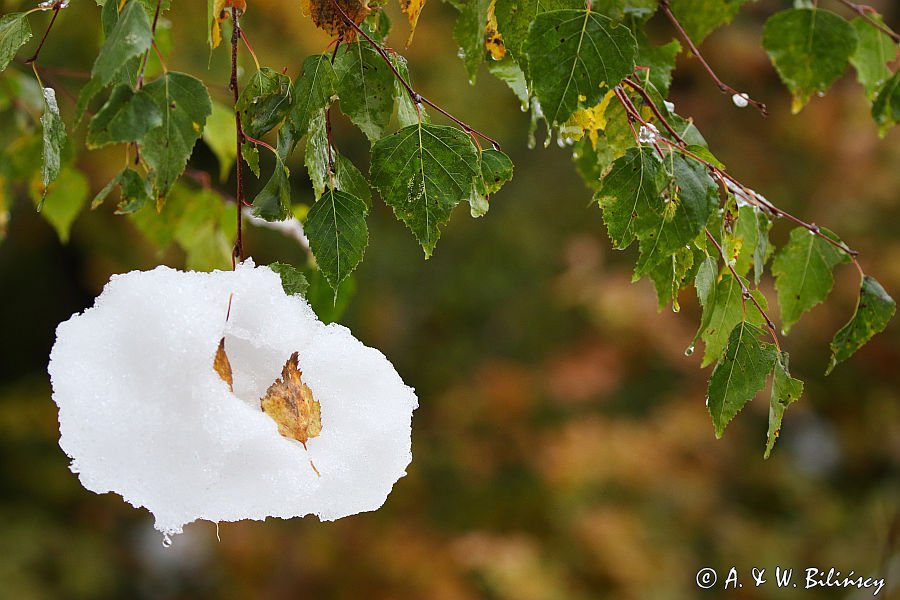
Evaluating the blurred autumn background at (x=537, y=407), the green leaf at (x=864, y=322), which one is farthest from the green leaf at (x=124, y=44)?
the blurred autumn background at (x=537, y=407)

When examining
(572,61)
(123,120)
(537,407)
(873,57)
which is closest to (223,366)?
(123,120)

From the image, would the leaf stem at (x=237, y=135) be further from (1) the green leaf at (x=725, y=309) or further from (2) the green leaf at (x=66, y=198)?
(2) the green leaf at (x=66, y=198)

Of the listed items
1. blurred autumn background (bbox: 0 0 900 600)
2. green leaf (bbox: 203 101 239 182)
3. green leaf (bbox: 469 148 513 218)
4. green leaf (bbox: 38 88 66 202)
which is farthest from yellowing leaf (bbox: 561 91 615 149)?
blurred autumn background (bbox: 0 0 900 600)

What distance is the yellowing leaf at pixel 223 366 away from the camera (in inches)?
16.9

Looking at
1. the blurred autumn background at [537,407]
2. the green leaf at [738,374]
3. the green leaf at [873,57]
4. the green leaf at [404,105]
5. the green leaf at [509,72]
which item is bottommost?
the blurred autumn background at [537,407]

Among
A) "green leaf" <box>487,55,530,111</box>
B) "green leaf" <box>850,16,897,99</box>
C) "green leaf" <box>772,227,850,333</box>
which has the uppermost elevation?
"green leaf" <box>850,16,897,99</box>

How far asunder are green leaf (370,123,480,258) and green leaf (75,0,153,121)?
13cm

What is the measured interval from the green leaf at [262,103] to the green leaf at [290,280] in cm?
7

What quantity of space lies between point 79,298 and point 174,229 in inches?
107

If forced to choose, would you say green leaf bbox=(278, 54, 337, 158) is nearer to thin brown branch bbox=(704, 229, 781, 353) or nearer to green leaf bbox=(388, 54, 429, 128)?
green leaf bbox=(388, 54, 429, 128)

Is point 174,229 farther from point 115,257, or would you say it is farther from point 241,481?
point 115,257

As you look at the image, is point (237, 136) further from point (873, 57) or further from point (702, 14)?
point (873, 57)

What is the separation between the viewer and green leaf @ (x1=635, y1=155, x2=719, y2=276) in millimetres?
435

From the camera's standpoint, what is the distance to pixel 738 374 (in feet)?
1.58
